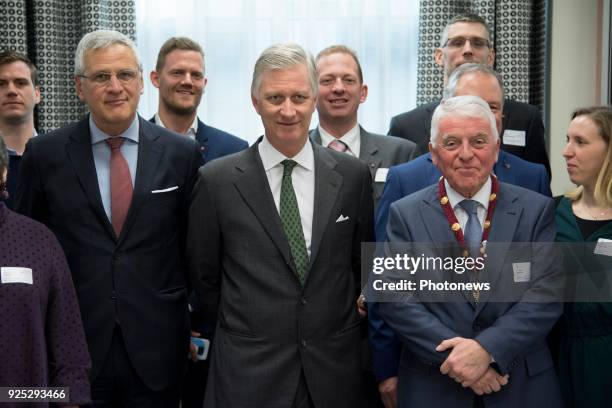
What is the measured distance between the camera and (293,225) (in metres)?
2.71

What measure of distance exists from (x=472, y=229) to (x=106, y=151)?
136 cm

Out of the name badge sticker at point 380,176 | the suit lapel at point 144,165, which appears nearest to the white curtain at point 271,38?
the name badge sticker at point 380,176

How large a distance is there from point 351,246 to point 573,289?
A: 2.86ft

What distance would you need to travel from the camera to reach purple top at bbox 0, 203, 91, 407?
97.3 inches

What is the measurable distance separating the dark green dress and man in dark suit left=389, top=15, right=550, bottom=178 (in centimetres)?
96

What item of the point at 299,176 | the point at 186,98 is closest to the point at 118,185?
the point at 299,176

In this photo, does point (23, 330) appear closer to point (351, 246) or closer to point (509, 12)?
point (351, 246)

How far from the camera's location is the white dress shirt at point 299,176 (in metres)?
2.74

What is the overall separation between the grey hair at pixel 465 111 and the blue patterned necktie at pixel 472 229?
22 centimetres

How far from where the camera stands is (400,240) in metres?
2.57

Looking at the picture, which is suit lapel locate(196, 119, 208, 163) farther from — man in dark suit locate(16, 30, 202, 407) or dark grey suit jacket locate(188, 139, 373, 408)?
dark grey suit jacket locate(188, 139, 373, 408)

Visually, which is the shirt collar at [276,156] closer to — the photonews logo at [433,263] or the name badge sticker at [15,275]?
the photonews logo at [433,263]

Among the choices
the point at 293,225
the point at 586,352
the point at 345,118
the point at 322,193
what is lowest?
the point at 586,352

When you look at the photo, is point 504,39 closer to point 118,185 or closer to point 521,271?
point 521,271
